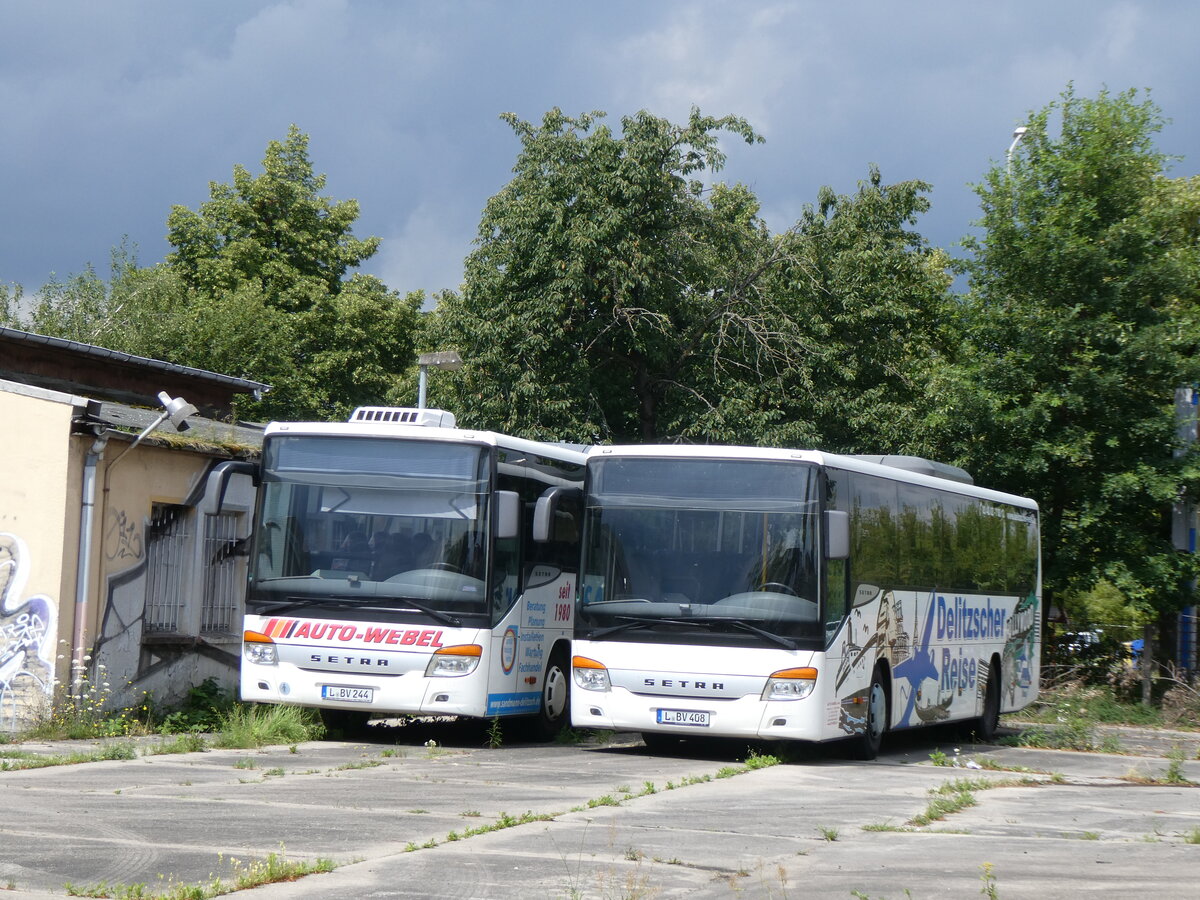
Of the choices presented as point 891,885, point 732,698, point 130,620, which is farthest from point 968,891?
point 130,620

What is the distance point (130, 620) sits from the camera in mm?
16250

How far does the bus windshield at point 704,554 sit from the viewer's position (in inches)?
550

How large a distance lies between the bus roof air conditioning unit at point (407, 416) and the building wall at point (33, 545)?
9.52 ft

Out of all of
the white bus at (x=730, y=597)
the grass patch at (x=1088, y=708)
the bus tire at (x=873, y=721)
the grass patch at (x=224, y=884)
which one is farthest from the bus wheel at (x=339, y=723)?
the grass patch at (x=1088, y=708)

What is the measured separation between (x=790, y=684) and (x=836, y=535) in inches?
54.9

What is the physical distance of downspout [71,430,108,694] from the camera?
50.4 ft

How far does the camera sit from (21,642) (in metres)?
15.2

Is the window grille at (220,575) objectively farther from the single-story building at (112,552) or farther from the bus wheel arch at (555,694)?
the bus wheel arch at (555,694)

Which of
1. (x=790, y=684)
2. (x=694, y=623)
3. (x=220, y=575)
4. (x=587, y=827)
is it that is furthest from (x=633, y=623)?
(x=220, y=575)

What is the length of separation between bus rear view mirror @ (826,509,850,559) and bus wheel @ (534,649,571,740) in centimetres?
389

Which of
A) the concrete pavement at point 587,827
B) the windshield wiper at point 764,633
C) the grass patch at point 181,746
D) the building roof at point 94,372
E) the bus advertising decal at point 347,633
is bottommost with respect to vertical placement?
the grass patch at point 181,746

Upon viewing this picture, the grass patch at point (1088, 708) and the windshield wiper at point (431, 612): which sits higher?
the windshield wiper at point (431, 612)

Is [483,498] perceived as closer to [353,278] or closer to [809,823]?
[809,823]

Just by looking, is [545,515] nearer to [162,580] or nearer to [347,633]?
[347,633]
